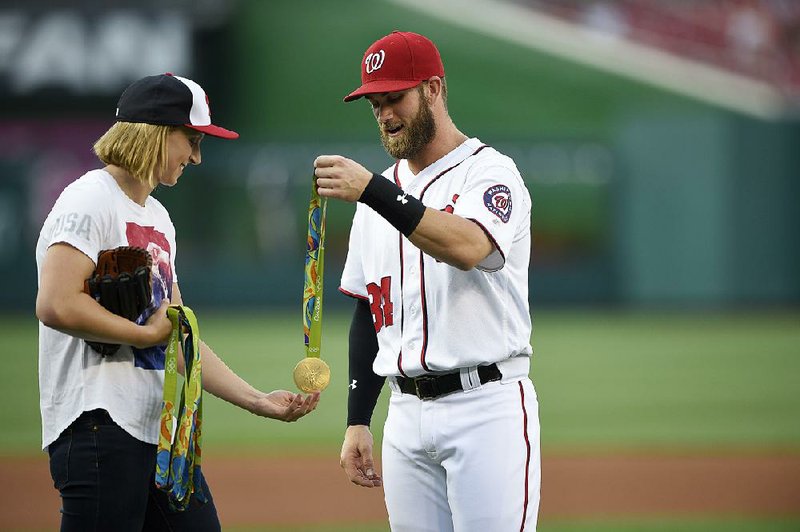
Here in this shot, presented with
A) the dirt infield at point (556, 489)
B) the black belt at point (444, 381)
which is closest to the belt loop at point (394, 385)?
the black belt at point (444, 381)

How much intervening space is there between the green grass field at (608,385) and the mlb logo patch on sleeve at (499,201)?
3.24 m

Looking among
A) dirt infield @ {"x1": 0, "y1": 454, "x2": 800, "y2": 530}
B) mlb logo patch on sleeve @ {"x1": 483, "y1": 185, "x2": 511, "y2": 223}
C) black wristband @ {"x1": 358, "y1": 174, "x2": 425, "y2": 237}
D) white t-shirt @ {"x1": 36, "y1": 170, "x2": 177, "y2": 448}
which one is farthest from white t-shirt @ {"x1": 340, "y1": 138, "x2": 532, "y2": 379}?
dirt infield @ {"x1": 0, "y1": 454, "x2": 800, "y2": 530}

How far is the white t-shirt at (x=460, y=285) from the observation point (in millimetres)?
3186

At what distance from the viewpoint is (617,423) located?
9719 millimetres

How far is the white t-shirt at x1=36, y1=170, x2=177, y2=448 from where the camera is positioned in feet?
9.74

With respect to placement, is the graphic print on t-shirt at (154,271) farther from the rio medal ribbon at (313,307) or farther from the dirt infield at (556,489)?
the dirt infield at (556,489)

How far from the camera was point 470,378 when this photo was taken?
10.6 feet

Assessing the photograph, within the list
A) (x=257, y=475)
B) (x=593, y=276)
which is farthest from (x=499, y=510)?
(x=593, y=276)

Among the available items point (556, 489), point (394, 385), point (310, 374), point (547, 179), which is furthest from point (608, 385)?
point (310, 374)

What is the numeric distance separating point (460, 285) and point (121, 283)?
0.94m

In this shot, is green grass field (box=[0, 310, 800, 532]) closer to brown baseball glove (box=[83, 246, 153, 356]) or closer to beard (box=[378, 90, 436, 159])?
→ beard (box=[378, 90, 436, 159])

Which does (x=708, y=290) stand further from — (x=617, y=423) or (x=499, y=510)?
(x=499, y=510)

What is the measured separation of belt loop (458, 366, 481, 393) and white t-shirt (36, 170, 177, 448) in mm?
839

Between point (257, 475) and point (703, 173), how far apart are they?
11.8 m
